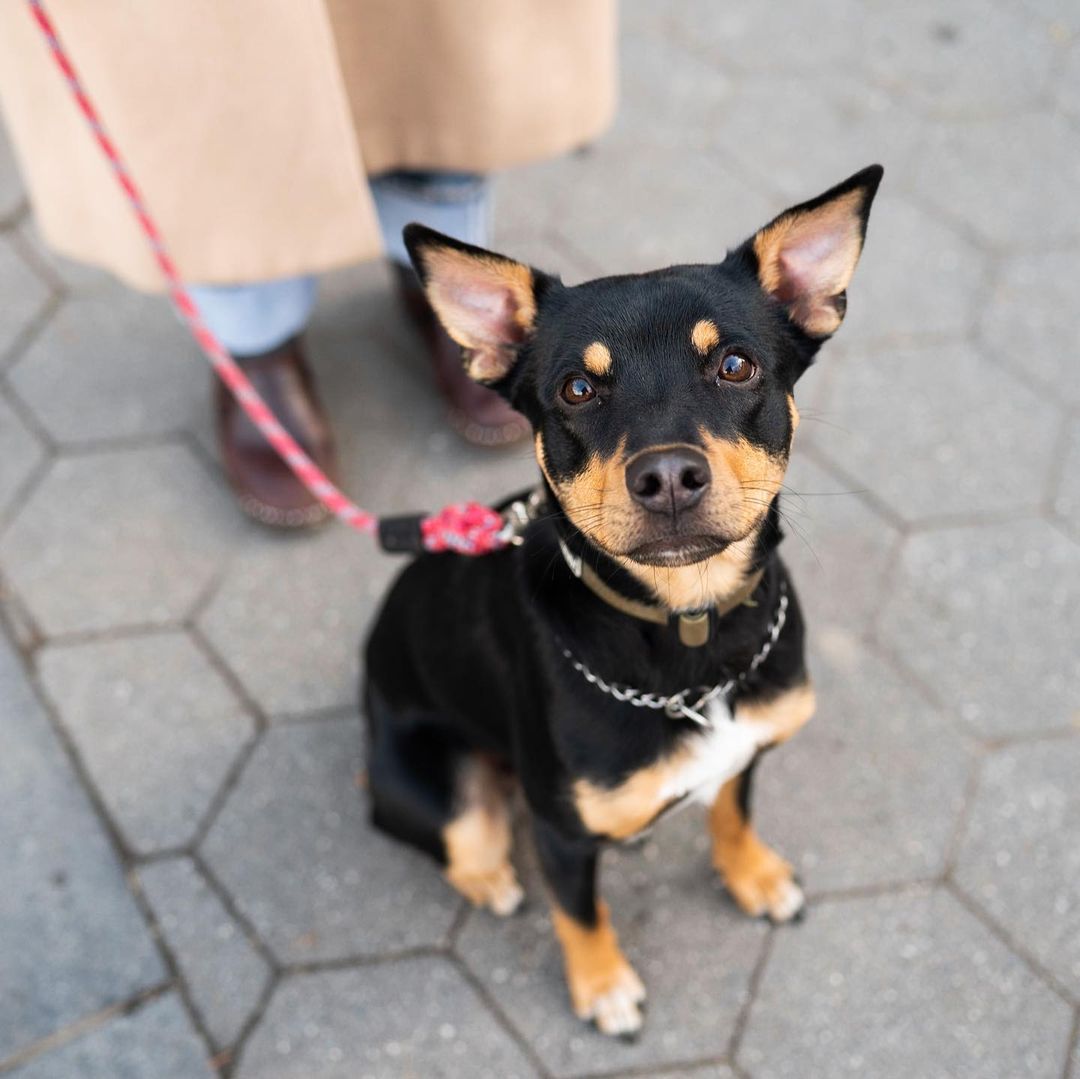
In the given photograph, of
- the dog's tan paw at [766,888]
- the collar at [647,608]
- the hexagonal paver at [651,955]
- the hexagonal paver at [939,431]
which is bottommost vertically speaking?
the hexagonal paver at [651,955]

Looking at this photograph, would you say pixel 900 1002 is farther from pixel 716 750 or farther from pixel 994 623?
pixel 994 623

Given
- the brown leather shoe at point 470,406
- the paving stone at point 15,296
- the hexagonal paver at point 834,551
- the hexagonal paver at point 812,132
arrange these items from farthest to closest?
the hexagonal paver at point 812,132, the paving stone at point 15,296, the brown leather shoe at point 470,406, the hexagonal paver at point 834,551

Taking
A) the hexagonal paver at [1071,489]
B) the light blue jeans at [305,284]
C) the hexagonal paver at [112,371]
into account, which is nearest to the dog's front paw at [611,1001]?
the hexagonal paver at [1071,489]

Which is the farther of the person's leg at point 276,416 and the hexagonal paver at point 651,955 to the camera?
the person's leg at point 276,416

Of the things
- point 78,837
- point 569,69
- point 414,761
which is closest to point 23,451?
point 78,837

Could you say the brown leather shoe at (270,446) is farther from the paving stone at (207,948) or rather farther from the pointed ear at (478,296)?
the pointed ear at (478,296)

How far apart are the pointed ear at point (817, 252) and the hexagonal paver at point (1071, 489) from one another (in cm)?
175

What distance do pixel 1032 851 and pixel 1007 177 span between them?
2.68 metres

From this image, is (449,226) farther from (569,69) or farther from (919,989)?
(919,989)

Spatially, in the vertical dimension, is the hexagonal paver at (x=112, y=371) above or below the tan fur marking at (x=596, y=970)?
above

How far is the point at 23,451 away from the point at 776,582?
2.73m

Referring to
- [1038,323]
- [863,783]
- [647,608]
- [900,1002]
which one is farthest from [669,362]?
[1038,323]

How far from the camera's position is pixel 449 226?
11.2 feet

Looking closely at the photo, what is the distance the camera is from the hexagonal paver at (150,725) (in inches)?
121
